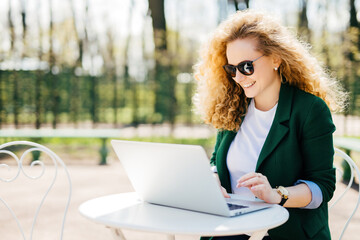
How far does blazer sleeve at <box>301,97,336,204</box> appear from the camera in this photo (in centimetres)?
196

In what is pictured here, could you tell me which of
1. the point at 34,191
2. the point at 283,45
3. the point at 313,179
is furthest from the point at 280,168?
the point at 34,191

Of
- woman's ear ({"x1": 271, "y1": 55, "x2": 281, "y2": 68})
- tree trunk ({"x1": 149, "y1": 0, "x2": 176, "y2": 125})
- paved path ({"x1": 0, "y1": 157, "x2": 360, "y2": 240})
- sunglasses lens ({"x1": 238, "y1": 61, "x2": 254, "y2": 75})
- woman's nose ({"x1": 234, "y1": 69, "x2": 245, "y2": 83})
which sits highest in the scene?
woman's ear ({"x1": 271, "y1": 55, "x2": 281, "y2": 68})

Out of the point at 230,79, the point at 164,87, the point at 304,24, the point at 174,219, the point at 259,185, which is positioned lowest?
the point at 164,87

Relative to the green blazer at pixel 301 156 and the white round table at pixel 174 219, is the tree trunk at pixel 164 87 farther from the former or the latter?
the white round table at pixel 174 219

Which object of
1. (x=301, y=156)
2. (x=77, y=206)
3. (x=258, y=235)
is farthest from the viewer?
(x=77, y=206)

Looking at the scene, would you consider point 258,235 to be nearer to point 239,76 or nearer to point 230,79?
point 239,76

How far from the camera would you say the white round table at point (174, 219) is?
1.57 m

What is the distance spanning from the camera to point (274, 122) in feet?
6.92

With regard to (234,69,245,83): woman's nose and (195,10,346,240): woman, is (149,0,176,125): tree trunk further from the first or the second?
(234,69,245,83): woman's nose

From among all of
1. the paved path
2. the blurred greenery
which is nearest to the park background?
the blurred greenery

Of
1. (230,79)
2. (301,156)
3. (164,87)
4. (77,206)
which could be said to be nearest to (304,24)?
(164,87)

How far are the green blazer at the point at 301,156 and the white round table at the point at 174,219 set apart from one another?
8.3 inches

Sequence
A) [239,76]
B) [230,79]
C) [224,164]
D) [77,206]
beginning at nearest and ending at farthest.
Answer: [239,76]
[224,164]
[230,79]
[77,206]

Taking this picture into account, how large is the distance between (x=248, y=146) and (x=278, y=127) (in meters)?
0.21
